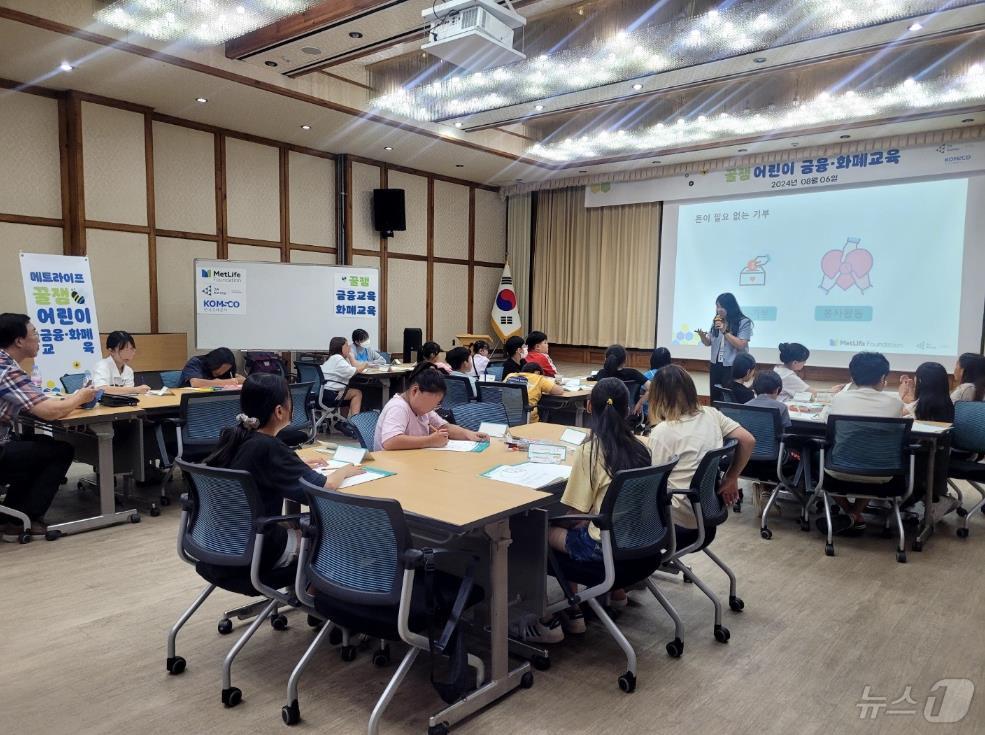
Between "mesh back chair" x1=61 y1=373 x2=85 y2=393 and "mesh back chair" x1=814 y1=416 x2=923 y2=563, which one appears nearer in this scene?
"mesh back chair" x1=814 y1=416 x2=923 y2=563

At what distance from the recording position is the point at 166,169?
811cm

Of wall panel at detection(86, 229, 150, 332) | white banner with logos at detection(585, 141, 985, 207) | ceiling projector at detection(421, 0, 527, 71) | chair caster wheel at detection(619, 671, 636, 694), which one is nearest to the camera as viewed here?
chair caster wheel at detection(619, 671, 636, 694)

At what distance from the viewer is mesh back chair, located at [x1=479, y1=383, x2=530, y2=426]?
5647 millimetres

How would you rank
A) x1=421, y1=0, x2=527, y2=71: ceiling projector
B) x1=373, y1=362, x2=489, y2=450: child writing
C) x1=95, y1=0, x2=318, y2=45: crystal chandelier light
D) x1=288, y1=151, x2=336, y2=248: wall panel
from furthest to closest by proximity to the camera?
x1=288, y1=151, x2=336, y2=248: wall panel < x1=95, y1=0, x2=318, y2=45: crystal chandelier light < x1=421, y1=0, x2=527, y2=71: ceiling projector < x1=373, y1=362, x2=489, y2=450: child writing

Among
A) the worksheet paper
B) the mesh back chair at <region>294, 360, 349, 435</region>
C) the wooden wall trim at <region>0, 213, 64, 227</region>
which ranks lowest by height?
the mesh back chair at <region>294, 360, 349, 435</region>

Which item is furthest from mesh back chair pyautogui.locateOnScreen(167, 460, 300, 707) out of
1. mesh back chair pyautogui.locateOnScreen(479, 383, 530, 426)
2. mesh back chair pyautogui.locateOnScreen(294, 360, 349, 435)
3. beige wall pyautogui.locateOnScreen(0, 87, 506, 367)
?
beige wall pyautogui.locateOnScreen(0, 87, 506, 367)

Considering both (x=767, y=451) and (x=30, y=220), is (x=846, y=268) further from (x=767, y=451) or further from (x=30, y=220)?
(x=30, y=220)

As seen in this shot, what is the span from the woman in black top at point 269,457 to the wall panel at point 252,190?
6765 mm

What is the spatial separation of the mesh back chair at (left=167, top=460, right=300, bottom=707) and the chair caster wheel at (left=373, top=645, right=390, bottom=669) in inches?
18.8

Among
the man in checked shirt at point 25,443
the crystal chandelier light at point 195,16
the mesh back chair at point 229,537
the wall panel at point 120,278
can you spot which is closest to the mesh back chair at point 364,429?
the mesh back chair at point 229,537

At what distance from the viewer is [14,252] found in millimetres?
7043

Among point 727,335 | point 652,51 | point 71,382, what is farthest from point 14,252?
point 727,335

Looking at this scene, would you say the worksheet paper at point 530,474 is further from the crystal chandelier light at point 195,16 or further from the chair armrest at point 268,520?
the crystal chandelier light at point 195,16

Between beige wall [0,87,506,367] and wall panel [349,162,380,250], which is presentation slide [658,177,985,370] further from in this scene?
wall panel [349,162,380,250]
